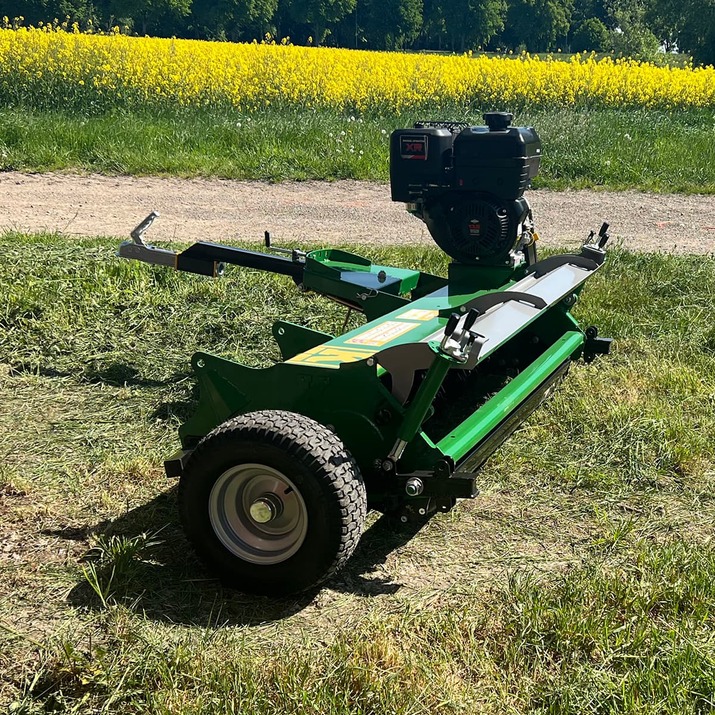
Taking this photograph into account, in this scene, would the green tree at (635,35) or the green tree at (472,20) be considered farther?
the green tree at (472,20)

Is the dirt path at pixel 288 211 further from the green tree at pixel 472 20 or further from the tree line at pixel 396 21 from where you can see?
the green tree at pixel 472 20

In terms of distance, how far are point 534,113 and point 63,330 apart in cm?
1046

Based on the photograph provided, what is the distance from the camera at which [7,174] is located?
10258 millimetres

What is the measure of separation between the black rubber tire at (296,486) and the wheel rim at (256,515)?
3 centimetres

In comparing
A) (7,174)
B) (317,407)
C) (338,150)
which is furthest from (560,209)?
(317,407)

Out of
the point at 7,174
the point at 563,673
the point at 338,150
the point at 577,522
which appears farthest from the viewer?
the point at 338,150

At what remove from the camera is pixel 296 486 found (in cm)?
281

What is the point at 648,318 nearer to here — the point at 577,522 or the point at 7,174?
the point at 577,522

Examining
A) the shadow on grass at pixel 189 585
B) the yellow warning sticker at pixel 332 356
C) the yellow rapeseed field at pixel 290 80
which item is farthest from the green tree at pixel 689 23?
the shadow on grass at pixel 189 585

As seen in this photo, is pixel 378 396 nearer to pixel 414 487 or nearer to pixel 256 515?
pixel 414 487

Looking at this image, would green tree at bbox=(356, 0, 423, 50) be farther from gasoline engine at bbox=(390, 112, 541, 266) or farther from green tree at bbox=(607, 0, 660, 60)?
gasoline engine at bbox=(390, 112, 541, 266)

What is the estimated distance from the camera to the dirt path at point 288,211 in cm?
832

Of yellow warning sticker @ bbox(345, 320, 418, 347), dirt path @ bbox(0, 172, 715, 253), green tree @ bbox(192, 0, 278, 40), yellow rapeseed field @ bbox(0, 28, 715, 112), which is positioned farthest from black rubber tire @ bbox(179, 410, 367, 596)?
green tree @ bbox(192, 0, 278, 40)

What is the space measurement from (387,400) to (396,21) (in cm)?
7506
